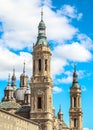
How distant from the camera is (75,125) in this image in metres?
144

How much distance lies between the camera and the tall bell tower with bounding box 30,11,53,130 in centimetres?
10525

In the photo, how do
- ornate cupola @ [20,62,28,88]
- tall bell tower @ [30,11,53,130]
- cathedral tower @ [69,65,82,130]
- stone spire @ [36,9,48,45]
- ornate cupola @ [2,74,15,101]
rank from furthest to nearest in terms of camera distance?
1. ornate cupola @ [20,62,28,88]
2. cathedral tower @ [69,65,82,130]
3. ornate cupola @ [2,74,15,101]
4. stone spire @ [36,9,48,45]
5. tall bell tower @ [30,11,53,130]

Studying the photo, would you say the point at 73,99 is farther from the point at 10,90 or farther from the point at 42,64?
the point at 42,64

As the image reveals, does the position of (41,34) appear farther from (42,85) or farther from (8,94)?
(8,94)

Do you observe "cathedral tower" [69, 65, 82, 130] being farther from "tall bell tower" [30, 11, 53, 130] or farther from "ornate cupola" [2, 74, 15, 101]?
"tall bell tower" [30, 11, 53, 130]

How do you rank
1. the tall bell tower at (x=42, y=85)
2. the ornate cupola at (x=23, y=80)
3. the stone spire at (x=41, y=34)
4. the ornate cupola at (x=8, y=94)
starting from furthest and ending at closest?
the ornate cupola at (x=23, y=80)
the ornate cupola at (x=8, y=94)
the stone spire at (x=41, y=34)
the tall bell tower at (x=42, y=85)

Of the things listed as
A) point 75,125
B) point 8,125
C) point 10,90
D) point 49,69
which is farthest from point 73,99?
point 8,125

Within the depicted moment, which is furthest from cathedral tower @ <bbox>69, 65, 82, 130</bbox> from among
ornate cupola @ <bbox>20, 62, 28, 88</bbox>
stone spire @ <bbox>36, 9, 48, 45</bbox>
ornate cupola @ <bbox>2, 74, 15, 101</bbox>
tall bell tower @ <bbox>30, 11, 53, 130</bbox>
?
stone spire @ <bbox>36, 9, 48, 45</bbox>

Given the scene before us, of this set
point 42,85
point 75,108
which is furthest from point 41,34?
point 75,108

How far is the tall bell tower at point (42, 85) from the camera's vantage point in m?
105

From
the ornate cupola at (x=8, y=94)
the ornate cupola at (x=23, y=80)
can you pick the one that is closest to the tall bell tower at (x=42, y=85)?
the ornate cupola at (x=8, y=94)

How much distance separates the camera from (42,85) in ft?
353

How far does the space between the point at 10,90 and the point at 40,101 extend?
29.2 meters

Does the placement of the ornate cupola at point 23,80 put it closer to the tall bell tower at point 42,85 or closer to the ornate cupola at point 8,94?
the ornate cupola at point 8,94
